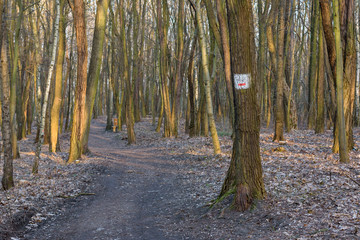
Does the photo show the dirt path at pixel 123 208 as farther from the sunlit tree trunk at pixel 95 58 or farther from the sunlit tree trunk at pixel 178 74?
the sunlit tree trunk at pixel 178 74

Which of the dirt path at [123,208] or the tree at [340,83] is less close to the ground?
the tree at [340,83]

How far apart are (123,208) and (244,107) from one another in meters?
3.20

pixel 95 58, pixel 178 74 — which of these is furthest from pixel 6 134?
pixel 178 74

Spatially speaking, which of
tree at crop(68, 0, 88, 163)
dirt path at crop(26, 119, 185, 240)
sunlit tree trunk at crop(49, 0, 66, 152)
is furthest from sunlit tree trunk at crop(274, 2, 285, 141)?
sunlit tree trunk at crop(49, 0, 66, 152)

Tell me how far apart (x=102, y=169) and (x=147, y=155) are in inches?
150

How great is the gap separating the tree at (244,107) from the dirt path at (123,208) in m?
1.39

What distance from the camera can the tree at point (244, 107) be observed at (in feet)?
18.3

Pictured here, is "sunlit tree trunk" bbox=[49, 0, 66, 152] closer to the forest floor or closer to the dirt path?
the forest floor

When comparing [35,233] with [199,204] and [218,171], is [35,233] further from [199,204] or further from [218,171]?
[218,171]

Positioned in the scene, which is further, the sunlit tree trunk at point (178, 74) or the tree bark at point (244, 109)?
the sunlit tree trunk at point (178, 74)

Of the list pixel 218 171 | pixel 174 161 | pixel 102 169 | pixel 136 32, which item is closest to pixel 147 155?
pixel 174 161

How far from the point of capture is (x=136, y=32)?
2280cm

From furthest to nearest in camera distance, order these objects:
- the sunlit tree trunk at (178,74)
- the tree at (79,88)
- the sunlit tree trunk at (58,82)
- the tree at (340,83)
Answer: the sunlit tree trunk at (178,74), the sunlit tree trunk at (58,82), the tree at (79,88), the tree at (340,83)

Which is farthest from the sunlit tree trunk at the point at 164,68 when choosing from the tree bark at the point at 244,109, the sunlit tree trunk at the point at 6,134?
the tree bark at the point at 244,109
